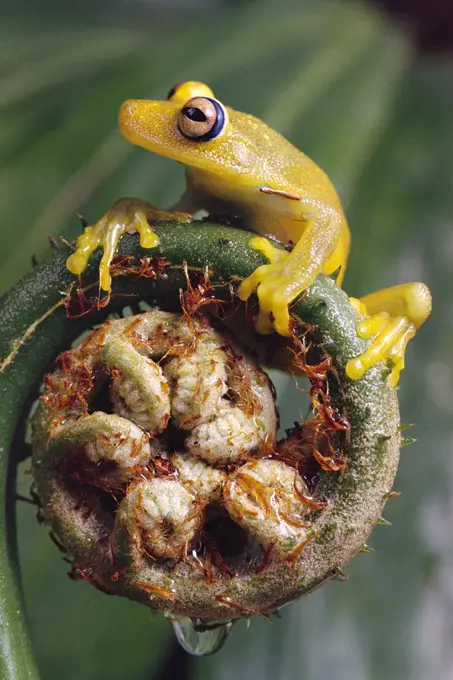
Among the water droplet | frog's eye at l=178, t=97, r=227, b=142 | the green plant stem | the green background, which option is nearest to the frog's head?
frog's eye at l=178, t=97, r=227, b=142

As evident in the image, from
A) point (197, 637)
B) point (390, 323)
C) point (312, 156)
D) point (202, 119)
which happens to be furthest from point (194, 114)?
point (312, 156)


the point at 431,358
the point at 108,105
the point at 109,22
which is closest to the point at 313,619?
the point at 431,358

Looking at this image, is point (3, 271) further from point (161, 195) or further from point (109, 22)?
point (109, 22)

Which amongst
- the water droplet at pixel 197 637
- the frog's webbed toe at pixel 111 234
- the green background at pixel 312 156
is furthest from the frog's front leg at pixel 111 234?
the water droplet at pixel 197 637

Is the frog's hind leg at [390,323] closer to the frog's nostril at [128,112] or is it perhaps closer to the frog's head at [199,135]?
the frog's head at [199,135]

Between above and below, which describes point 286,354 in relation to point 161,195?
above
